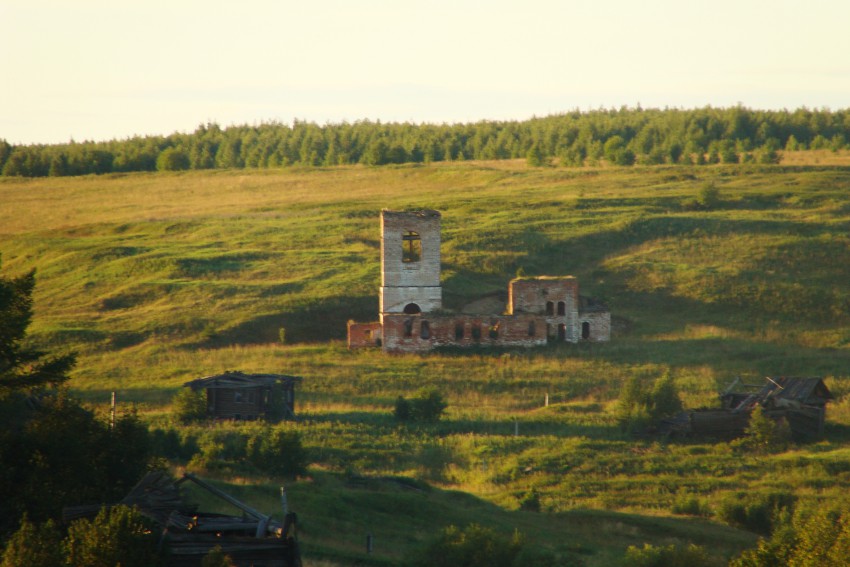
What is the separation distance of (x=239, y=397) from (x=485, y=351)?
12.7 meters

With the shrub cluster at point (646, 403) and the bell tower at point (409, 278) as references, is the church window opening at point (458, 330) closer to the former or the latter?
the bell tower at point (409, 278)

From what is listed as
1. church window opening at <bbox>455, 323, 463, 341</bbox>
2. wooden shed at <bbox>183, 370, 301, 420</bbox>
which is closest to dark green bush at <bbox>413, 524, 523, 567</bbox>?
wooden shed at <bbox>183, 370, 301, 420</bbox>

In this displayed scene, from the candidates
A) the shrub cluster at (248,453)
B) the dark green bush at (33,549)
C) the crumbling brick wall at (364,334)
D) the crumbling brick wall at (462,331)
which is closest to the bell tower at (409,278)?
the crumbling brick wall at (462,331)

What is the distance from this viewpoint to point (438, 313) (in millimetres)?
49750

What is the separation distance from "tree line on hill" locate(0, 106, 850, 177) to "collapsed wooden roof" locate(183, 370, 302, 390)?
62472mm

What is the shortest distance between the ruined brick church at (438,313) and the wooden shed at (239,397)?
1036 cm

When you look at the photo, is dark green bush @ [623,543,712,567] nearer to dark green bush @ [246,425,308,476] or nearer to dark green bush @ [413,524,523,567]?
dark green bush @ [413,524,523,567]

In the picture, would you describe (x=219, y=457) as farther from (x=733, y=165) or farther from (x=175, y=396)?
(x=733, y=165)

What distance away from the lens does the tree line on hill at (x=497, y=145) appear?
106 metres

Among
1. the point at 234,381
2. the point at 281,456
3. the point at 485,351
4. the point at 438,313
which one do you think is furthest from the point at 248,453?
the point at 438,313

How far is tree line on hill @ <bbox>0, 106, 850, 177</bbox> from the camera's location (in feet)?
348

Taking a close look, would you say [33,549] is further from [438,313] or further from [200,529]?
[438,313]

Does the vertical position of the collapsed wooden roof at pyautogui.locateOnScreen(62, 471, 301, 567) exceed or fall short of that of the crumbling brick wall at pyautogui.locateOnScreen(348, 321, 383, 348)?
it exceeds it

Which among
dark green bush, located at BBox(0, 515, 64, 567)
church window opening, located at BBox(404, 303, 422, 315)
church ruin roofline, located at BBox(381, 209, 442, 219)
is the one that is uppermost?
church ruin roofline, located at BBox(381, 209, 442, 219)
